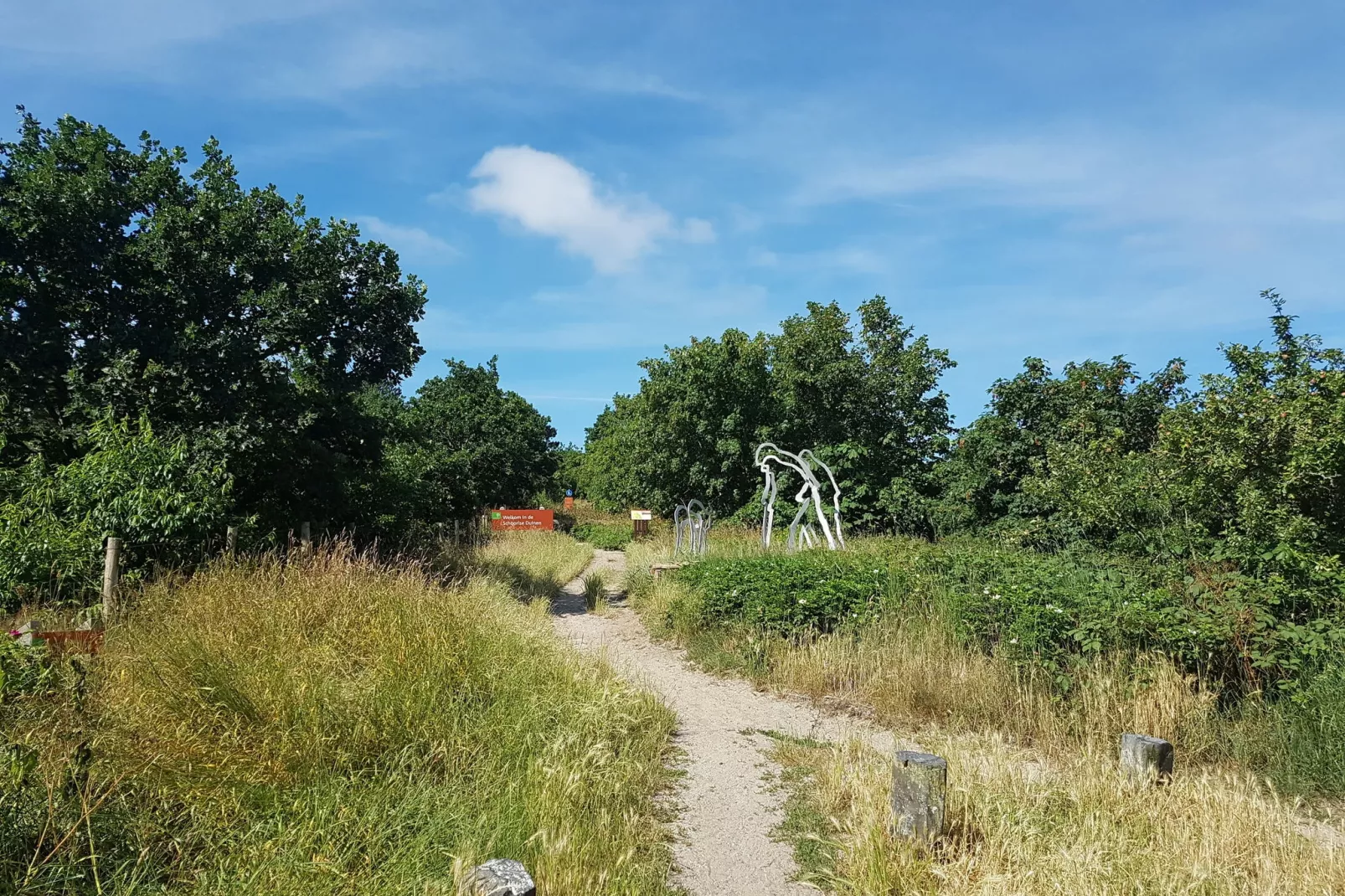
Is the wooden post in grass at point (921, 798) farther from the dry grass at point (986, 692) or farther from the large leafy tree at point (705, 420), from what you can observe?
the large leafy tree at point (705, 420)

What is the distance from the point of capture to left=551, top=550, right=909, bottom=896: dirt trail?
3.72 meters

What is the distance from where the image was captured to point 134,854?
9.74 ft

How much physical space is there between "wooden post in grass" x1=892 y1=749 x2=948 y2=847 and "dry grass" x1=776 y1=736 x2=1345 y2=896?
8 centimetres

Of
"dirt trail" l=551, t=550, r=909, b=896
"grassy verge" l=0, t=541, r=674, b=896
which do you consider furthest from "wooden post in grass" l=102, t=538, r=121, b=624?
"dirt trail" l=551, t=550, r=909, b=896

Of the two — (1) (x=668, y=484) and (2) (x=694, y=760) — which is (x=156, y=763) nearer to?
(2) (x=694, y=760)

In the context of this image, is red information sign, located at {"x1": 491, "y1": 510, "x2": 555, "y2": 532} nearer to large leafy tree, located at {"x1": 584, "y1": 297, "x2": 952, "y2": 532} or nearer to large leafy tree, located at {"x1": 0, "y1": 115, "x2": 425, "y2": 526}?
large leafy tree, located at {"x1": 584, "y1": 297, "x2": 952, "y2": 532}

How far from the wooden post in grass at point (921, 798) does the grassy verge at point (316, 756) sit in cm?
120

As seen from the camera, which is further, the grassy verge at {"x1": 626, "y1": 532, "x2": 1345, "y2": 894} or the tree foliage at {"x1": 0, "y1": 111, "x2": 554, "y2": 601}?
the tree foliage at {"x1": 0, "y1": 111, "x2": 554, "y2": 601}

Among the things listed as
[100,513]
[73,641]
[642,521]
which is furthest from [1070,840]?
[642,521]

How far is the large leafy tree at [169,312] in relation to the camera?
9.12 meters

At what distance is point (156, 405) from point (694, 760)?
7997mm

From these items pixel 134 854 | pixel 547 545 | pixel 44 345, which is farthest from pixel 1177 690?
pixel 547 545

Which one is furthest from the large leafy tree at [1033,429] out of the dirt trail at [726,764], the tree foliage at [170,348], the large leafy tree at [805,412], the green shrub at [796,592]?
the tree foliage at [170,348]

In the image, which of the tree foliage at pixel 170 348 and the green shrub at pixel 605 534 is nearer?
the tree foliage at pixel 170 348
